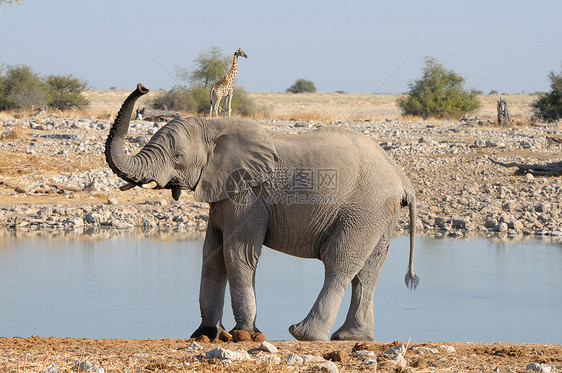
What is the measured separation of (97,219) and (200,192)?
28.3ft

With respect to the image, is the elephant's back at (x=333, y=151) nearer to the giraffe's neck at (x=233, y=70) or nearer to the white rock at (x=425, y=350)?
the white rock at (x=425, y=350)

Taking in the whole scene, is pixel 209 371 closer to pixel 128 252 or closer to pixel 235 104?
pixel 128 252

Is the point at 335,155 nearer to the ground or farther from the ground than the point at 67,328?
farther from the ground

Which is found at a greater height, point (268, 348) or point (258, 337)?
point (268, 348)

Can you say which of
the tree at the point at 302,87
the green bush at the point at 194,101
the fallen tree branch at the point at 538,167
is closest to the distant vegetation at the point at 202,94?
the green bush at the point at 194,101

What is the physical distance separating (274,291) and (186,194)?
7028 mm

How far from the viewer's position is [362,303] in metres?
7.46

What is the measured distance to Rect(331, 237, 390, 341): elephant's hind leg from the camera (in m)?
7.43

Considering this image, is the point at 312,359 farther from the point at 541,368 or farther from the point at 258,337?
the point at 541,368

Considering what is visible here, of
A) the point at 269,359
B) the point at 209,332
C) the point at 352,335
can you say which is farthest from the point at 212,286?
the point at 269,359

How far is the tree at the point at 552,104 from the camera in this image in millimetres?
31078

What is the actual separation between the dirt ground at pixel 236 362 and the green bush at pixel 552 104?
2589 cm

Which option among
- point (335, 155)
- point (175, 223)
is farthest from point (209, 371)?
point (175, 223)

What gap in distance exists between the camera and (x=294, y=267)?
40.2 ft
